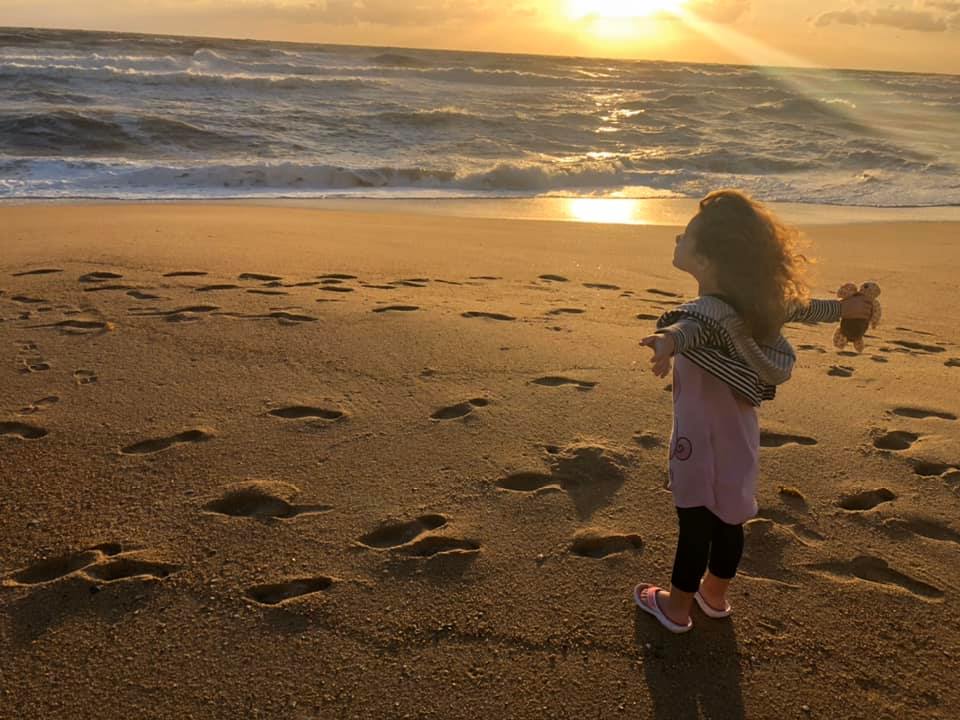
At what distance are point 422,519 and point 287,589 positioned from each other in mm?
548

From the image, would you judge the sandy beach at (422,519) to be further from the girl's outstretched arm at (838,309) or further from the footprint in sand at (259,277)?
the girl's outstretched arm at (838,309)

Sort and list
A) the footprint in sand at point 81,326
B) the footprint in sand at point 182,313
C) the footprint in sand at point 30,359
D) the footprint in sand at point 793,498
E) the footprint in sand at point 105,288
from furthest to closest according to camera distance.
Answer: the footprint in sand at point 105,288 → the footprint in sand at point 182,313 → the footprint in sand at point 81,326 → the footprint in sand at point 30,359 → the footprint in sand at point 793,498

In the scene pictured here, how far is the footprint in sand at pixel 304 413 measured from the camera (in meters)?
3.52

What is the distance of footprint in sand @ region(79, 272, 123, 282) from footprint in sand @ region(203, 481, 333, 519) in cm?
324

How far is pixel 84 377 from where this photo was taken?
12.5 feet

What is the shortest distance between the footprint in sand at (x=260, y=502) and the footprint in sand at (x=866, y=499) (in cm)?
189

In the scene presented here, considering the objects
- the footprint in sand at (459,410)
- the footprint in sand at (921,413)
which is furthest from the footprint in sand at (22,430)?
the footprint in sand at (921,413)

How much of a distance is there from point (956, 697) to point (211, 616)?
2005 millimetres

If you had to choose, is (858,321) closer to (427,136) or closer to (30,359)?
(30,359)

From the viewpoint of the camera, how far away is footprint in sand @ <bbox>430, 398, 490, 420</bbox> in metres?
3.57

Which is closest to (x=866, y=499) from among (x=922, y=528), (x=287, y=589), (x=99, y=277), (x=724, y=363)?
(x=922, y=528)

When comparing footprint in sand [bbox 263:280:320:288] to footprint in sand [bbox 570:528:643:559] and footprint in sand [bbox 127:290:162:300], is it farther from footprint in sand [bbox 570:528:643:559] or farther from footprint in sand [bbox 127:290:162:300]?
footprint in sand [bbox 570:528:643:559]

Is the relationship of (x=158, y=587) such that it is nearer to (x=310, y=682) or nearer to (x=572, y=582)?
(x=310, y=682)

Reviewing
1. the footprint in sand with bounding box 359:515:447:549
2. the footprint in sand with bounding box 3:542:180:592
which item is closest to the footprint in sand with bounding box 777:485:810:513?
the footprint in sand with bounding box 359:515:447:549
